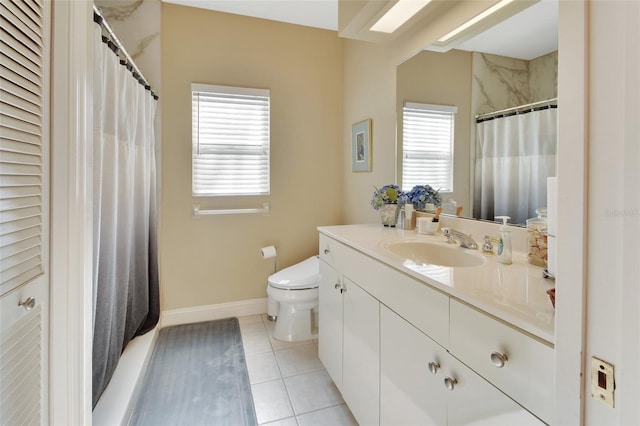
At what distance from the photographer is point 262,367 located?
1.93m

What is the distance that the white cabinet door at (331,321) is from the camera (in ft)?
5.19

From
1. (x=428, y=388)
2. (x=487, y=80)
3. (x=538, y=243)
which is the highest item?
(x=487, y=80)

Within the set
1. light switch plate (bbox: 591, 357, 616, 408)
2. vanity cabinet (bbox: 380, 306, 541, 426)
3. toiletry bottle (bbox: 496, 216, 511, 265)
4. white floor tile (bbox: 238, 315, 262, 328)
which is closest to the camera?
light switch plate (bbox: 591, 357, 616, 408)

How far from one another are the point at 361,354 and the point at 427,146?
118 centimetres

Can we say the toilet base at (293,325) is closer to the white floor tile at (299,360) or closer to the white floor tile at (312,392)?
the white floor tile at (299,360)

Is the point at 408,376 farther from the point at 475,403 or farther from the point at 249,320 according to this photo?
the point at 249,320

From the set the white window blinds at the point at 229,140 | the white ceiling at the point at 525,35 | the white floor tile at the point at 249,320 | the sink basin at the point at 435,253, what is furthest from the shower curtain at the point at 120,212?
the white ceiling at the point at 525,35

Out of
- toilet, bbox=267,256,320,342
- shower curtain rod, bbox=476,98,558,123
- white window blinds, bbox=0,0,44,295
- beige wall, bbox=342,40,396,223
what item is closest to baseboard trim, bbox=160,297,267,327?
toilet, bbox=267,256,320,342

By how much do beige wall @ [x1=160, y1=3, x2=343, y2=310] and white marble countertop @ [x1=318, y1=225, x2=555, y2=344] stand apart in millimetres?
1419

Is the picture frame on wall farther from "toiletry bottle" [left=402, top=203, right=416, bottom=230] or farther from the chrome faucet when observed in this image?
the chrome faucet

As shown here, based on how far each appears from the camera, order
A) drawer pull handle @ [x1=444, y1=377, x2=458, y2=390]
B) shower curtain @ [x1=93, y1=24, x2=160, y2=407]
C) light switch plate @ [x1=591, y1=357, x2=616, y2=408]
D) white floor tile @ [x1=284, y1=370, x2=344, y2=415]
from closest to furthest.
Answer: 1. light switch plate @ [x1=591, y1=357, x2=616, y2=408]
2. drawer pull handle @ [x1=444, y1=377, x2=458, y2=390]
3. shower curtain @ [x1=93, y1=24, x2=160, y2=407]
4. white floor tile @ [x1=284, y1=370, x2=344, y2=415]

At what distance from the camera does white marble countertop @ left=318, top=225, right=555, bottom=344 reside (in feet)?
2.08

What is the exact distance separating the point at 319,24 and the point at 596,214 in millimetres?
2703

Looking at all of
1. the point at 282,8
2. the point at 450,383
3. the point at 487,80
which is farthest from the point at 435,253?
the point at 282,8
